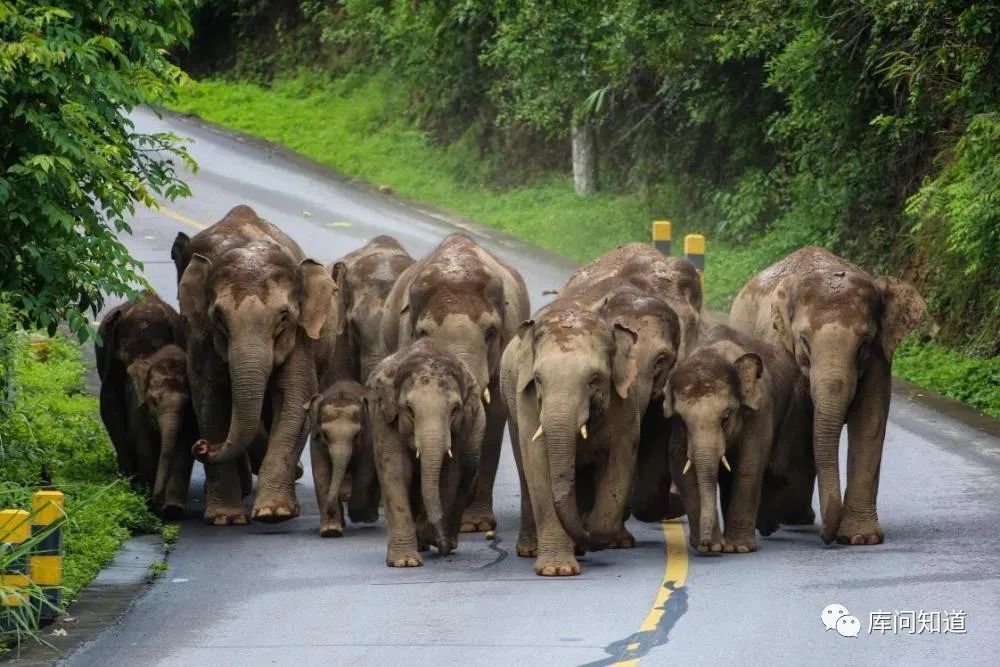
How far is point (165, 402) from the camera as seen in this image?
16.1 meters

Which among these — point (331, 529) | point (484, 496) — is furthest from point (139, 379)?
point (484, 496)

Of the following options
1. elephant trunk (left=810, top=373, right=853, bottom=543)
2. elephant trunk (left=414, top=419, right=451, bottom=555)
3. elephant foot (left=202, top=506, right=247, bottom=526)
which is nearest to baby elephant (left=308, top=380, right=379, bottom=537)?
elephant foot (left=202, top=506, right=247, bottom=526)

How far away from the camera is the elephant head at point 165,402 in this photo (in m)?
15.8

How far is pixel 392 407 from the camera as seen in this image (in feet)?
45.6

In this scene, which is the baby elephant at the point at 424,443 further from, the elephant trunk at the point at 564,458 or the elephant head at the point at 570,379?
the elephant trunk at the point at 564,458

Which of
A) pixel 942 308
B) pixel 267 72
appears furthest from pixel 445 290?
pixel 267 72

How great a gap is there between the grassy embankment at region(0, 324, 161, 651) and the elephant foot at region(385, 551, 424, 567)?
1.88 meters

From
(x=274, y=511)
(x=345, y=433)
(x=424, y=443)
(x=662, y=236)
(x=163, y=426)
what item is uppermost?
(x=662, y=236)

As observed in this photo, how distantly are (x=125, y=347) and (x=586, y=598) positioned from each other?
6112 mm

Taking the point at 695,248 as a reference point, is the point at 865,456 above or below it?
below

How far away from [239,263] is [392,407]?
236cm

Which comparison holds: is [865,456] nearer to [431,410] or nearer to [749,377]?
[749,377]

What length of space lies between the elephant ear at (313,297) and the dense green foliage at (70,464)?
1.82m

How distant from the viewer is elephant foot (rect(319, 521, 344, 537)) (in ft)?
48.6
